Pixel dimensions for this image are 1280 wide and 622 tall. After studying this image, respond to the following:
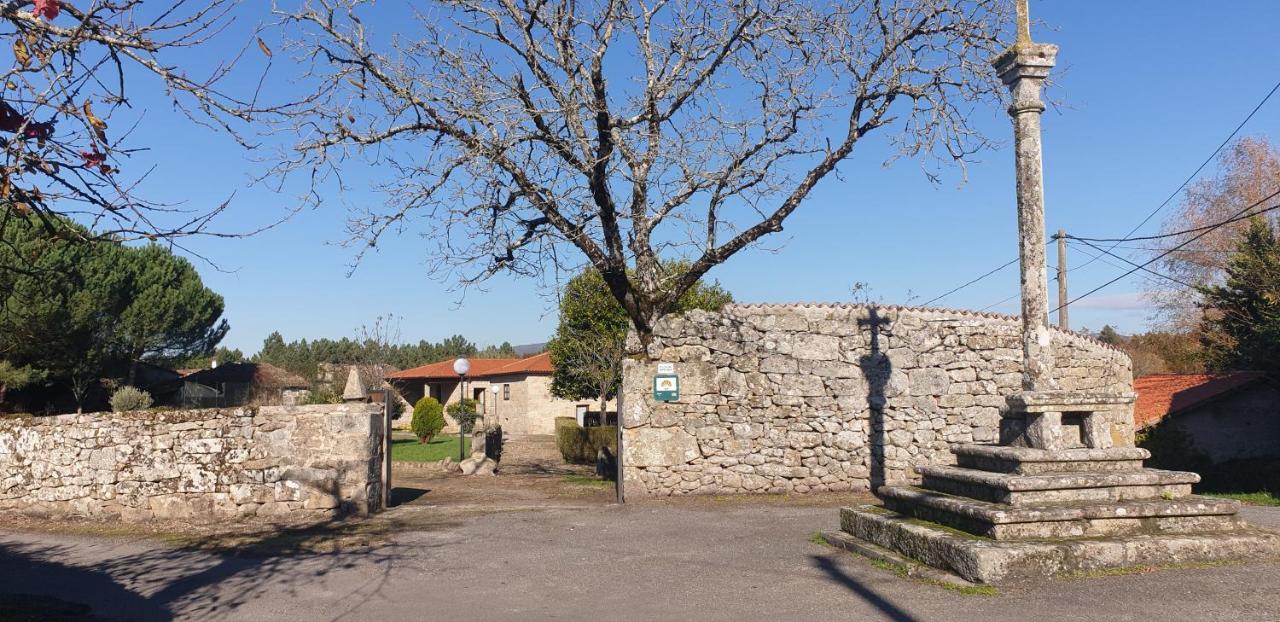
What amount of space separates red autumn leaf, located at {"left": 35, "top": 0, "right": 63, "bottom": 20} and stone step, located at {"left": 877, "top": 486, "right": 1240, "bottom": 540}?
6.56 m

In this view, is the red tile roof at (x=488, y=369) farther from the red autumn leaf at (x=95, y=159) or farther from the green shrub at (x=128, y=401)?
the red autumn leaf at (x=95, y=159)

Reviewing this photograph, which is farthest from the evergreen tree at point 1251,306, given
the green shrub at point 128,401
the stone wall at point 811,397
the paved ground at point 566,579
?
the green shrub at point 128,401

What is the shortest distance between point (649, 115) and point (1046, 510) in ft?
26.3

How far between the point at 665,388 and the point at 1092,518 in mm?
6565

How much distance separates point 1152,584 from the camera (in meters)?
6.09

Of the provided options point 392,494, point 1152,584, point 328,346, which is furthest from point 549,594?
point 328,346

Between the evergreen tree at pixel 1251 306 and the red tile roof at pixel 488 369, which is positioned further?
the red tile roof at pixel 488 369

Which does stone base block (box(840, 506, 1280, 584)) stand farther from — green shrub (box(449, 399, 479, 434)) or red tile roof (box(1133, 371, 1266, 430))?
green shrub (box(449, 399, 479, 434))

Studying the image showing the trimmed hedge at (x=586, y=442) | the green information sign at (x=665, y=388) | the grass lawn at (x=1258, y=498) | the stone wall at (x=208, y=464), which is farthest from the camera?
the trimmed hedge at (x=586, y=442)

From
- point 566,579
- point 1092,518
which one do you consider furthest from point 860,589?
point 566,579

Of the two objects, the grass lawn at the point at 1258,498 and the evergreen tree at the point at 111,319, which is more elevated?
the evergreen tree at the point at 111,319

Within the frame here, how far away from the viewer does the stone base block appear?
627cm

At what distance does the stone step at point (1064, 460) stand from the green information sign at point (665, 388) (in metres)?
5.63

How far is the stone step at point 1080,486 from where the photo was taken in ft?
22.3
